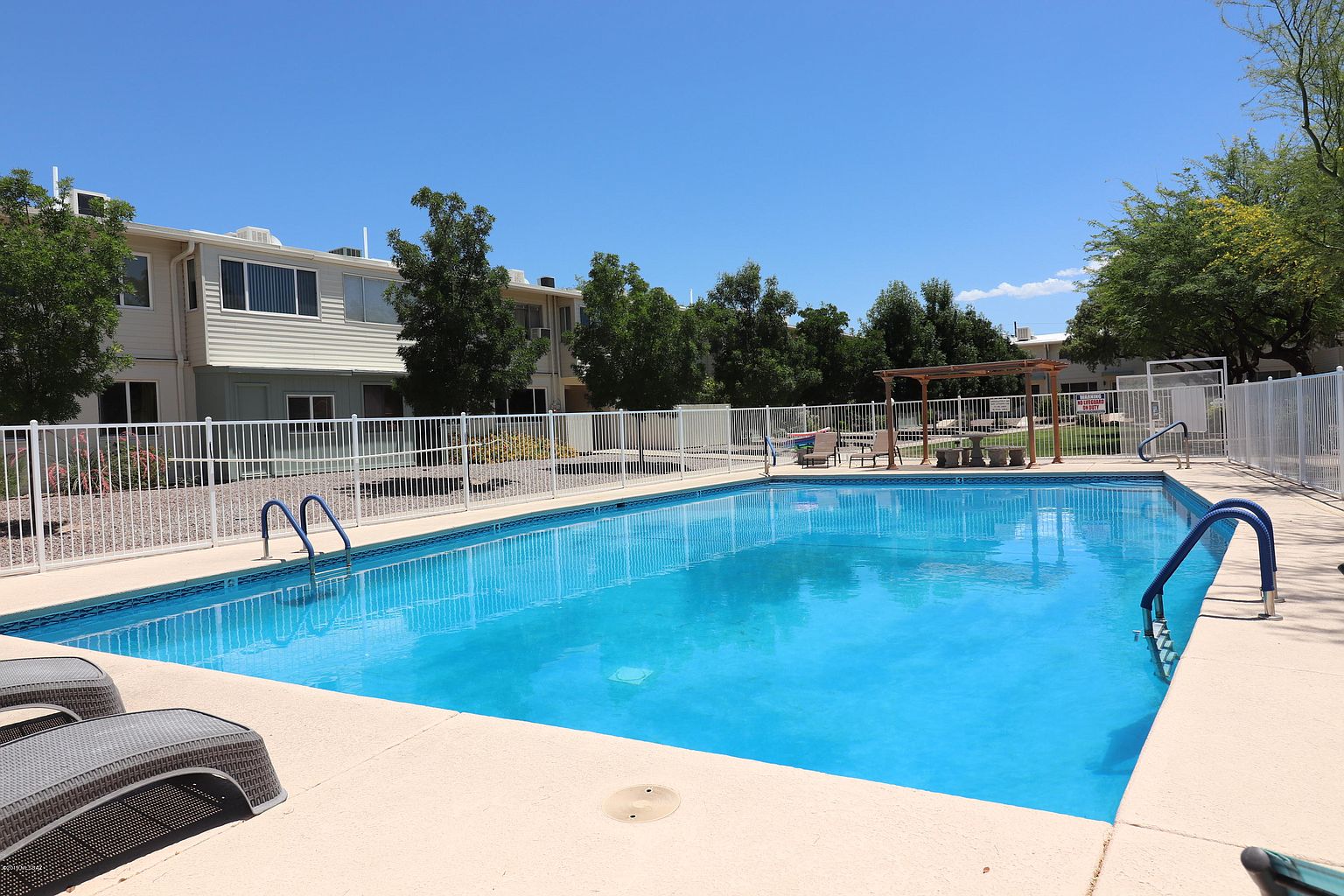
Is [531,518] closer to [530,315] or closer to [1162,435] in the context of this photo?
[530,315]

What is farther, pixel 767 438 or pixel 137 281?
pixel 767 438

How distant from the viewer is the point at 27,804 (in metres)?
2.36

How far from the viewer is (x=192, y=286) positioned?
19.1 meters

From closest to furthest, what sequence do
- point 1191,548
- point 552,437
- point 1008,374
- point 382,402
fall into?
point 1191,548 → point 552,437 → point 1008,374 → point 382,402

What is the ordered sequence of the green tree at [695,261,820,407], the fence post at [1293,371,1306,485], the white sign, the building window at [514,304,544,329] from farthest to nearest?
the green tree at [695,261,820,407] < the building window at [514,304,544,329] < the white sign < the fence post at [1293,371,1306,485]

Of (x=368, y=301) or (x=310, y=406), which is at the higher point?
(x=368, y=301)

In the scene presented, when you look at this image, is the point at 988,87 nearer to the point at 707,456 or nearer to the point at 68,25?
the point at 707,456

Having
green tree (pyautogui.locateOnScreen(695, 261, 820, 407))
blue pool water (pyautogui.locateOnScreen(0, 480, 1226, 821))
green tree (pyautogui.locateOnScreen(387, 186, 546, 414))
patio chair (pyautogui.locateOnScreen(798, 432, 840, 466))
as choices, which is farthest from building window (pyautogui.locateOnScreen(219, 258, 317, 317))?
patio chair (pyautogui.locateOnScreen(798, 432, 840, 466))

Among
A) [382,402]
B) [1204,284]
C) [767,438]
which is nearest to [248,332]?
[382,402]

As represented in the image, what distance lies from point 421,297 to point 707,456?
8567 mm

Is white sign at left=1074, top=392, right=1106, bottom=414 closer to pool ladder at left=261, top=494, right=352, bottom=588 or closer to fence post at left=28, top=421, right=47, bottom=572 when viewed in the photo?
pool ladder at left=261, top=494, right=352, bottom=588

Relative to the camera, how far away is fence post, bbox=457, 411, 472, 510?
46.5 feet

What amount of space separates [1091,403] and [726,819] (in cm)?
2145

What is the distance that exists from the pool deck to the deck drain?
0.06m
